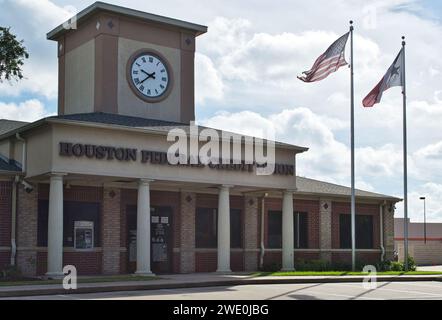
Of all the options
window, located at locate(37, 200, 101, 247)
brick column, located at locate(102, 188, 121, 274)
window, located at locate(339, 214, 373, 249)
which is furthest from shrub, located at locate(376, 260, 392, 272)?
window, located at locate(37, 200, 101, 247)

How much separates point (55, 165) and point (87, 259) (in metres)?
4.87

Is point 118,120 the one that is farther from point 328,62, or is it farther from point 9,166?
point 328,62

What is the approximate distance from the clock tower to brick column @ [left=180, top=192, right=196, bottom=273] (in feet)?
13.4

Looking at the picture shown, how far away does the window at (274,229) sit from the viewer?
35.1 m

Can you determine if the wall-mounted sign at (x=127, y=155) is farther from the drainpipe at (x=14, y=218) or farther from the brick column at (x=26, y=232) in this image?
the brick column at (x=26, y=232)

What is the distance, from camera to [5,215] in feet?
90.3

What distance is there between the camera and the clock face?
3341 centimetres

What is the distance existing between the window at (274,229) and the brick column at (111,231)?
7.94m

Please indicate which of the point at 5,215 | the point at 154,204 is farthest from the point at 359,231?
the point at 5,215

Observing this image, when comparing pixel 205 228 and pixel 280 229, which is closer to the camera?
pixel 205 228

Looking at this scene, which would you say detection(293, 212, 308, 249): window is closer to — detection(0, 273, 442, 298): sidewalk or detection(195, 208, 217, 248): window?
detection(195, 208, 217, 248): window

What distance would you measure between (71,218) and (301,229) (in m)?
12.0
